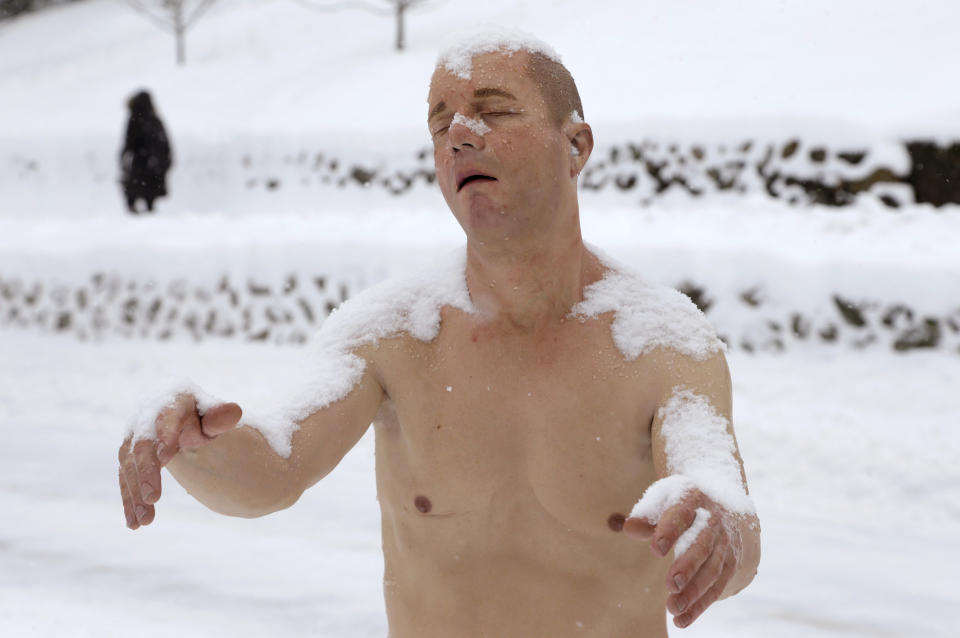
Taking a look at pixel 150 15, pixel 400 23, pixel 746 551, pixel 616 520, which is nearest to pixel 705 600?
pixel 746 551

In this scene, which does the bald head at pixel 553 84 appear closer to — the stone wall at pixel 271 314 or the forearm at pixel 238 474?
the forearm at pixel 238 474

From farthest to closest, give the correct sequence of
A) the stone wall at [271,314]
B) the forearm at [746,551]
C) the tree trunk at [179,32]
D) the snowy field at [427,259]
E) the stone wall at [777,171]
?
the tree trunk at [179,32] < the stone wall at [777,171] < the stone wall at [271,314] < the snowy field at [427,259] < the forearm at [746,551]

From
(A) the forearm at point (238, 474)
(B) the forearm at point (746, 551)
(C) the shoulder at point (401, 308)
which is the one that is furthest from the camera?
(C) the shoulder at point (401, 308)

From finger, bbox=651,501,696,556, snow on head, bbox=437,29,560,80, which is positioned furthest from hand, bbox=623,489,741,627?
snow on head, bbox=437,29,560,80

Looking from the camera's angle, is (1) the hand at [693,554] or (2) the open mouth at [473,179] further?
(2) the open mouth at [473,179]

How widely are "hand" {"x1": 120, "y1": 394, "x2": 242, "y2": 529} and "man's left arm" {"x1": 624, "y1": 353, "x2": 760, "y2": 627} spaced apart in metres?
0.54

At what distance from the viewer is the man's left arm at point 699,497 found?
3.65ft

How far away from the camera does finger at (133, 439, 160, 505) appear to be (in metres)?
1.24

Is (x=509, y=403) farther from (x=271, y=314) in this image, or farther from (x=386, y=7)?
(x=386, y=7)

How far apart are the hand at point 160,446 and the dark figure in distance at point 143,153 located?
307 inches

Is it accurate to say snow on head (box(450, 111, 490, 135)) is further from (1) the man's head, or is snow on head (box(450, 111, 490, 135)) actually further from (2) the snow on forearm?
(2) the snow on forearm

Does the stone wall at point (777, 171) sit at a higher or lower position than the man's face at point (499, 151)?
lower

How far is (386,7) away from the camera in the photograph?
1343cm

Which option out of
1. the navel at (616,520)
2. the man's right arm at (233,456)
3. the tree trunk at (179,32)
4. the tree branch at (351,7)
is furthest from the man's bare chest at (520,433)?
the tree trunk at (179,32)
